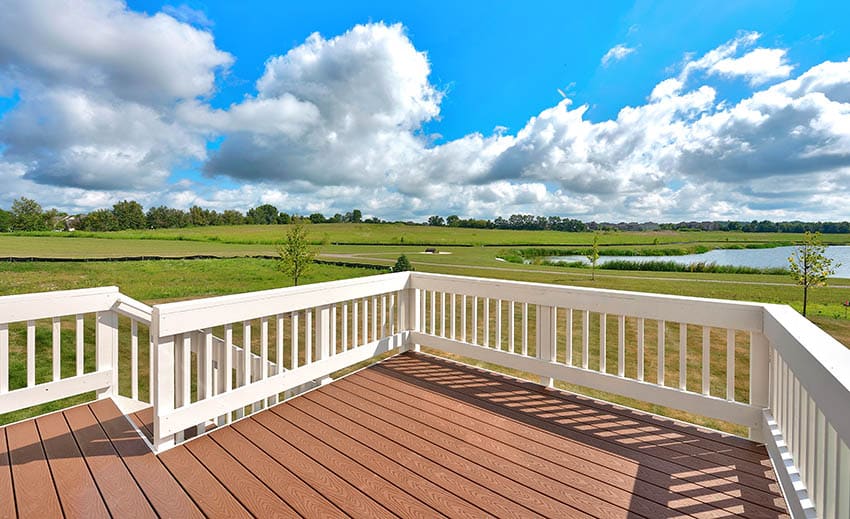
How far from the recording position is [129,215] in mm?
8578

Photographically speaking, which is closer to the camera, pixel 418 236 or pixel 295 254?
pixel 295 254

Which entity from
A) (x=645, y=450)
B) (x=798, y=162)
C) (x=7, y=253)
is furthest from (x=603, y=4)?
(x=7, y=253)

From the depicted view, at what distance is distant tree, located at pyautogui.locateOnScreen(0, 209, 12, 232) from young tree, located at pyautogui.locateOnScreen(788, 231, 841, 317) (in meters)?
12.5

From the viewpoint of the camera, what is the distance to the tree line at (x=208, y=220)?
7.21 metres

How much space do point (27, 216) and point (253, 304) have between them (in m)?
8.87

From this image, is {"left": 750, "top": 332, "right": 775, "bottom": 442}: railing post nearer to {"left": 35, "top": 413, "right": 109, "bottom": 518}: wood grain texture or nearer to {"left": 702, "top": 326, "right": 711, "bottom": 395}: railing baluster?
{"left": 702, "top": 326, "right": 711, "bottom": 395}: railing baluster

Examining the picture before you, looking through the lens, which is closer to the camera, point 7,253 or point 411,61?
point 7,253

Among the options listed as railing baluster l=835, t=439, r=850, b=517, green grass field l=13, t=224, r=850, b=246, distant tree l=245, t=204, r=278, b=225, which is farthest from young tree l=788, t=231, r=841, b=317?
distant tree l=245, t=204, r=278, b=225

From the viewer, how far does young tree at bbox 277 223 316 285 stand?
893 centimetres

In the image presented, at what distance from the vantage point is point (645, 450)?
1.90 m

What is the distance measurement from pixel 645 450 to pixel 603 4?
8625 millimetres

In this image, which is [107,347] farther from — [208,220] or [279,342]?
[208,220]

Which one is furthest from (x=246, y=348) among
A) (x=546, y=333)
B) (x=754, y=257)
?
(x=754, y=257)

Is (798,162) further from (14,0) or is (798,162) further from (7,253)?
(7,253)
